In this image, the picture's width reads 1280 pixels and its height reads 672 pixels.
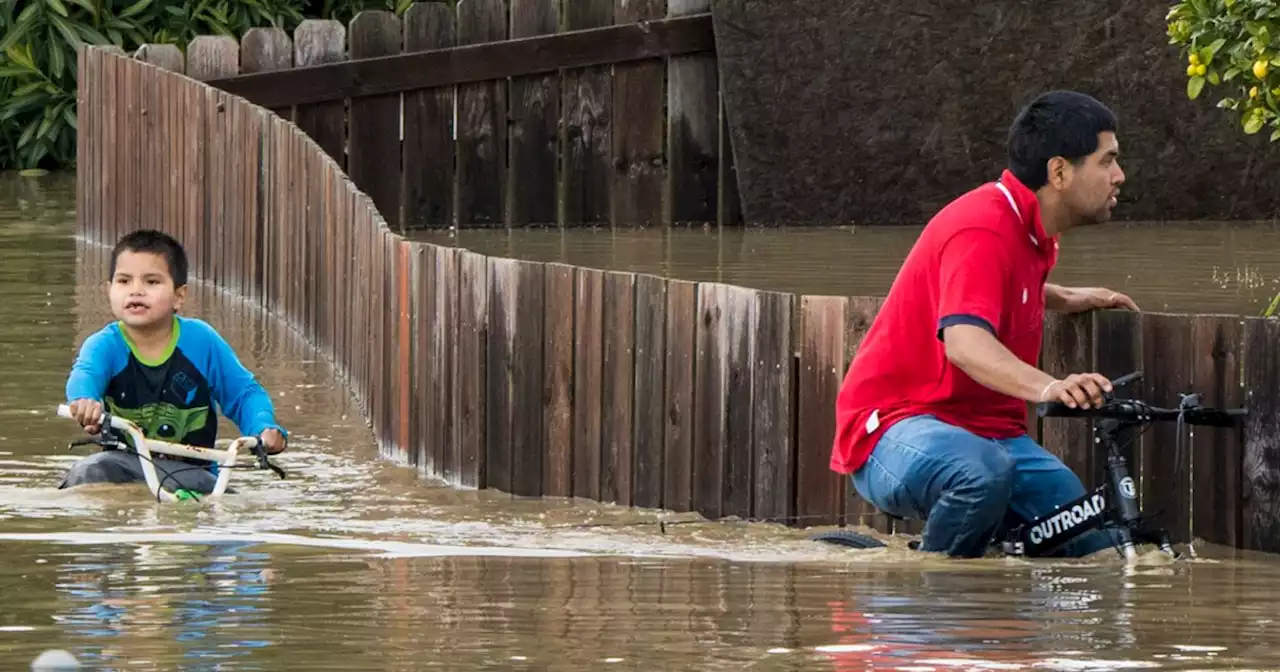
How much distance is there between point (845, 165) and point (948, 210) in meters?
7.63

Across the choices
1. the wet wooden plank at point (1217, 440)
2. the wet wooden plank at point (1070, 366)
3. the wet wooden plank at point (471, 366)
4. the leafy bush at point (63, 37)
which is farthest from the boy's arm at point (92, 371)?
the leafy bush at point (63, 37)

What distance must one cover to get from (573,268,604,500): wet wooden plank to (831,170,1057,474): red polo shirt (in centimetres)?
151

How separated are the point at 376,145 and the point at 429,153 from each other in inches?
13.3

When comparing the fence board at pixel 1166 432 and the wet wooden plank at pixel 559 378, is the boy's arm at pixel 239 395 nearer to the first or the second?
the wet wooden plank at pixel 559 378

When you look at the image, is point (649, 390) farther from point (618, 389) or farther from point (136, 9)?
point (136, 9)

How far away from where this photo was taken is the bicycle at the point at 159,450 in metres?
8.08

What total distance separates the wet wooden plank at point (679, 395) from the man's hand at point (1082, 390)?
6.22 ft

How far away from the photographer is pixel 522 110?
50.1 ft

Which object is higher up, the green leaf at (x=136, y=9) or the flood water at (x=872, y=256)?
the green leaf at (x=136, y=9)

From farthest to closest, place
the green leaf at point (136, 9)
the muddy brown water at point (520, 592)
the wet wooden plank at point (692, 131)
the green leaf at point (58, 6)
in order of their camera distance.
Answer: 1. the green leaf at point (136, 9)
2. the green leaf at point (58, 6)
3. the wet wooden plank at point (692, 131)
4. the muddy brown water at point (520, 592)

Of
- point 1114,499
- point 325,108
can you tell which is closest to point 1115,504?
point 1114,499

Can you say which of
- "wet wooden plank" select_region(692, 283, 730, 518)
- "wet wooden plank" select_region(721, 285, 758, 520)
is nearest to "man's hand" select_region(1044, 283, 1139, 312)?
"wet wooden plank" select_region(721, 285, 758, 520)

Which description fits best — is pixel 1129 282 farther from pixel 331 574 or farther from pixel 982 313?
pixel 331 574

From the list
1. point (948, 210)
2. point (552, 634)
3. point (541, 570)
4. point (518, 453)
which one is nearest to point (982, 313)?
point (948, 210)
